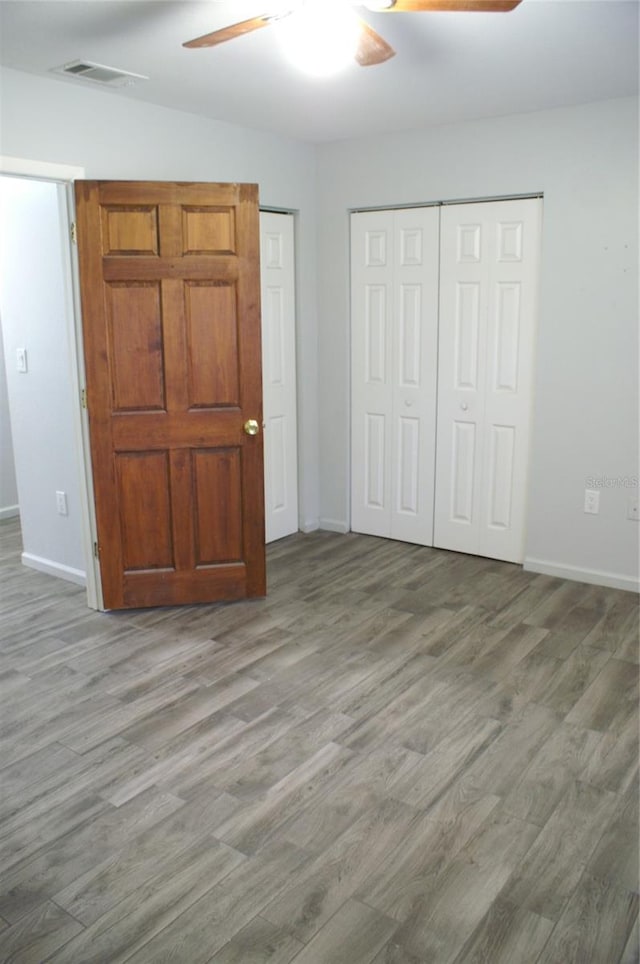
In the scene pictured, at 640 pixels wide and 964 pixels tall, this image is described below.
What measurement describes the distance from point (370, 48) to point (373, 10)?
0.57 ft

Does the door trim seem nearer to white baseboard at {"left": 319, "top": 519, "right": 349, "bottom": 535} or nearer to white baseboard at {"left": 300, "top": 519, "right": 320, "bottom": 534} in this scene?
white baseboard at {"left": 300, "top": 519, "right": 320, "bottom": 534}

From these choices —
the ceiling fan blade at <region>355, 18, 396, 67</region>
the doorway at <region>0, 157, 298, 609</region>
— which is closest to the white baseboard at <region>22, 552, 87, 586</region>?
the doorway at <region>0, 157, 298, 609</region>

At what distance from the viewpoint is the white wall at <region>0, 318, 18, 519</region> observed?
5.41 metres

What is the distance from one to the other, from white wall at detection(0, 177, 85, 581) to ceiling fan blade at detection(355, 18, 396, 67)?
1.67 metres

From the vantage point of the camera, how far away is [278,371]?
467 centimetres

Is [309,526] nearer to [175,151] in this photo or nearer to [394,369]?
[394,369]

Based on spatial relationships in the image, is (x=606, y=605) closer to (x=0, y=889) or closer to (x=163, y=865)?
(x=163, y=865)

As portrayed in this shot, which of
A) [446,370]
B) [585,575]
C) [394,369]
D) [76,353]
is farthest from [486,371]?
[76,353]

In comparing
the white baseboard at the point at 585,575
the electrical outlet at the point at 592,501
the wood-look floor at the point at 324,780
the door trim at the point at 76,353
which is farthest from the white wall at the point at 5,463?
the electrical outlet at the point at 592,501

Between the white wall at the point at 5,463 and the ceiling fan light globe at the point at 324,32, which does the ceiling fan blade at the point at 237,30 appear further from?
the white wall at the point at 5,463

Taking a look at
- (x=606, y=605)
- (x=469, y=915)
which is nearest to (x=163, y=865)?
(x=469, y=915)

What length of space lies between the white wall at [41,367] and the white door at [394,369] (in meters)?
1.79

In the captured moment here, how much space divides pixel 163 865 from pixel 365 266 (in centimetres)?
349

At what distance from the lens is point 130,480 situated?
3.62 m
